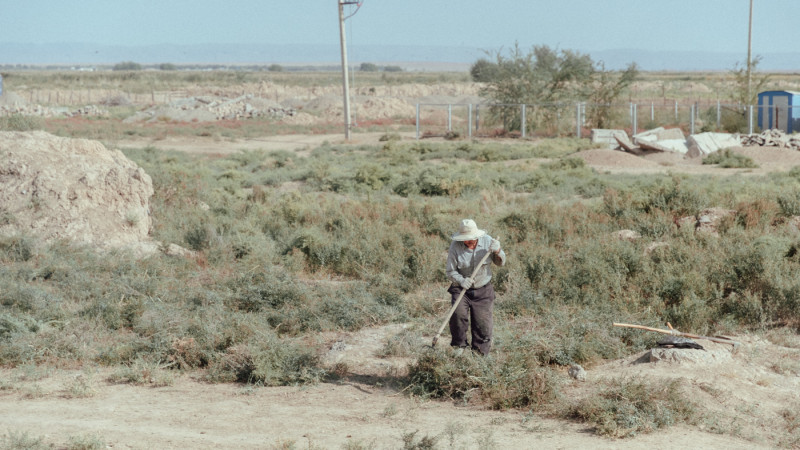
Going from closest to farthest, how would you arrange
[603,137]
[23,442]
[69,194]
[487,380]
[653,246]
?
[23,442] → [487,380] → [653,246] → [69,194] → [603,137]

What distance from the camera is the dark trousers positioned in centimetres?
898

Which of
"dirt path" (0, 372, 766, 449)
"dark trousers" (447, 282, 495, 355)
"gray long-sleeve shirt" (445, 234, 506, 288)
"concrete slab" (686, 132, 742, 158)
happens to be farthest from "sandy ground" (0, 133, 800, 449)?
"concrete slab" (686, 132, 742, 158)

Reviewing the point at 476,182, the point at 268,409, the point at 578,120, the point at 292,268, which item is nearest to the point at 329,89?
the point at 578,120

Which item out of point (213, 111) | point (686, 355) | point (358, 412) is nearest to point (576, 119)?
point (213, 111)

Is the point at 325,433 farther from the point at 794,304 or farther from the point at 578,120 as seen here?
the point at 578,120

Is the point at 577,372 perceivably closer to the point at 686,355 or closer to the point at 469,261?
the point at 686,355

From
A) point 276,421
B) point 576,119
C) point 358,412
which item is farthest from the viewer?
point 576,119

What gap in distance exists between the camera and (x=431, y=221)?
16.1 metres

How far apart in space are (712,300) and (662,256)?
1365 mm

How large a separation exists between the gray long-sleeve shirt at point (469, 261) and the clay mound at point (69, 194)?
27.3 ft

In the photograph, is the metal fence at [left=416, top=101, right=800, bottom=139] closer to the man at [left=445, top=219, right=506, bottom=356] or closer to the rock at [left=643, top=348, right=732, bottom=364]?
the rock at [left=643, top=348, right=732, bottom=364]

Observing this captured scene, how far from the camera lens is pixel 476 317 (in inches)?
355

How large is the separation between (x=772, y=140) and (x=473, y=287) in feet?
76.4

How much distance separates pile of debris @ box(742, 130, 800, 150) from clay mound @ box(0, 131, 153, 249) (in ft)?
69.8
